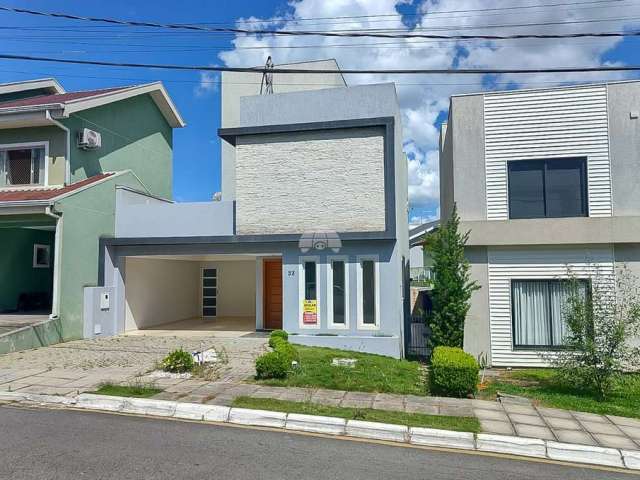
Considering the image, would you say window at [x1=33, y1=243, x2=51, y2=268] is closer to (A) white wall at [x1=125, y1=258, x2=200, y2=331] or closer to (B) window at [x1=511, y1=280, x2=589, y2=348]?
(A) white wall at [x1=125, y1=258, x2=200, y2=331]

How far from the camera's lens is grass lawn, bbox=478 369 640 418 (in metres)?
8.32

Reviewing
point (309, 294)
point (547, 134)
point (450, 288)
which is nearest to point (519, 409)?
point (450, 288)

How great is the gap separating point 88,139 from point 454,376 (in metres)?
14.1

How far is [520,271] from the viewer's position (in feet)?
43.0

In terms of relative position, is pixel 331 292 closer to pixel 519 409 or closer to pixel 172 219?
pixel 172 219

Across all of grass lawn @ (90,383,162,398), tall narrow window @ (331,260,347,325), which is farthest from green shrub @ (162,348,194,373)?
tall narrow window @ (331,260,347,325)

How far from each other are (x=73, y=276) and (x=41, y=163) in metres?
4.46

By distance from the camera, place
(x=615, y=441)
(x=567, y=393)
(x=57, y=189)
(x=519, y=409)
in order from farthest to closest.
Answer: (x=57, y=189)
(x=567, y=393)
(x=519, y=409)
(x=615, y=441)

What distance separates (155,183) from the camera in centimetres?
2164

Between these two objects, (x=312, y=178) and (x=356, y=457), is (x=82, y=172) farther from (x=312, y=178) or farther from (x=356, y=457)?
(x=356, y=457)

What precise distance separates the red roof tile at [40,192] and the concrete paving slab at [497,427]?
12518 millimetres

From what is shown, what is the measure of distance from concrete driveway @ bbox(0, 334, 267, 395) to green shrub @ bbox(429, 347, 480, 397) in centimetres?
362

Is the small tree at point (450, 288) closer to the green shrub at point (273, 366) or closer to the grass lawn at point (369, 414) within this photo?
the green shrub at point (273, 366)

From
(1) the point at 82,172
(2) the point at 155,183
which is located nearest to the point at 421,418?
(1) the point at 82,172
